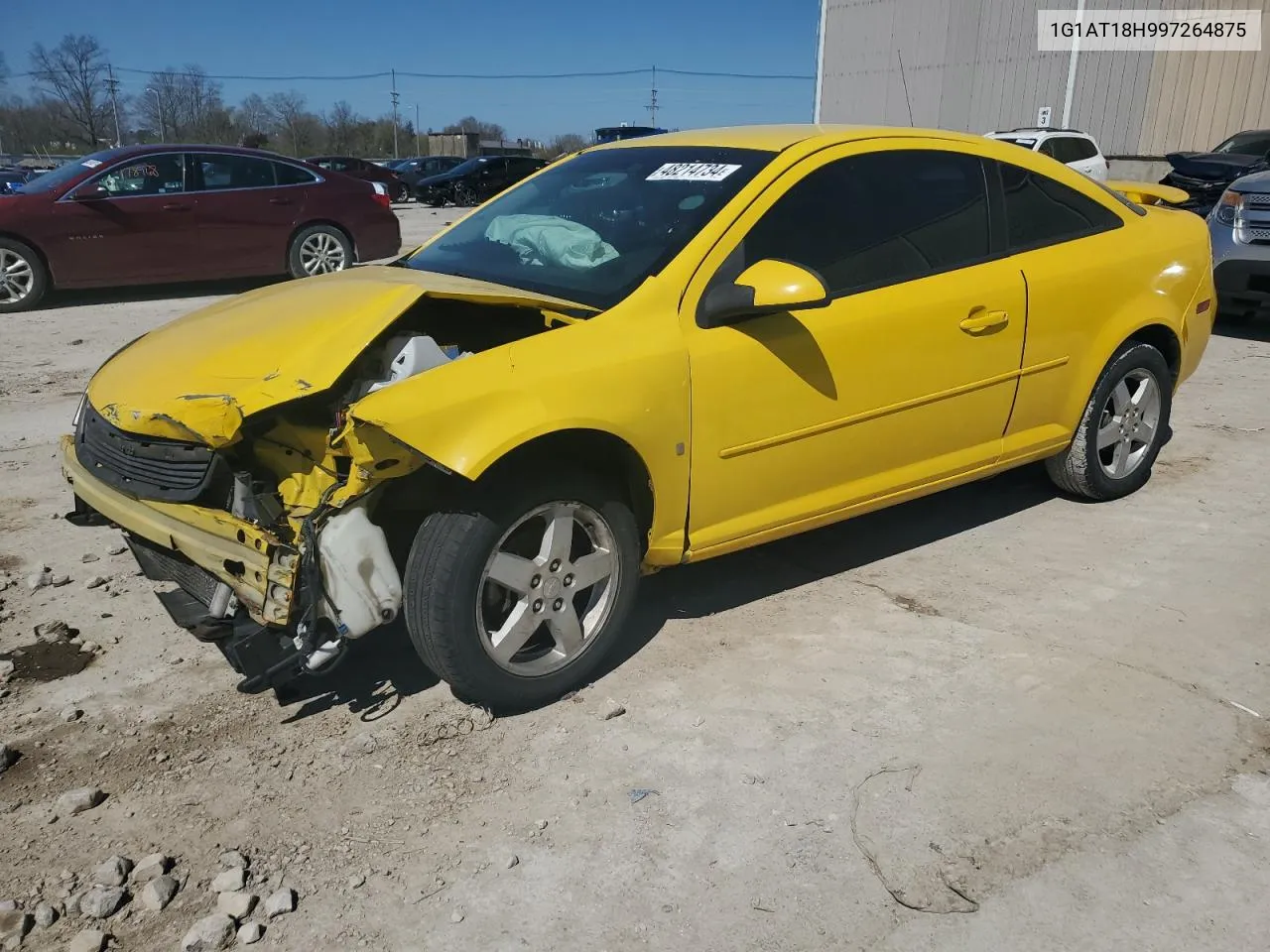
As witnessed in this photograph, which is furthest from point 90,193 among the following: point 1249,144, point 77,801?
point 1249,144

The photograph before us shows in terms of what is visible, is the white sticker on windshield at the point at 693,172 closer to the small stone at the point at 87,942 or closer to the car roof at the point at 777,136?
the car roof at the point at 777,136

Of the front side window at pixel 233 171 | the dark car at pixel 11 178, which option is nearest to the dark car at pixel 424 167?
the dark car at pixel 11 178

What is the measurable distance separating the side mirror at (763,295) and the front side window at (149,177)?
8.61 metres

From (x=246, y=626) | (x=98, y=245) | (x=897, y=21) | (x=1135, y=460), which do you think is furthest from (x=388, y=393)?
(x=897, y=21)

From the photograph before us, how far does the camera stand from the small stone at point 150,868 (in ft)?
7.91

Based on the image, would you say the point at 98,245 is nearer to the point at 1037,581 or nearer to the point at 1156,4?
the point at 1037,581

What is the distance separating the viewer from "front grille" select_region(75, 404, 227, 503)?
2.88 meters

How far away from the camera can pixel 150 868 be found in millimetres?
2436

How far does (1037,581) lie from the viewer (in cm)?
404

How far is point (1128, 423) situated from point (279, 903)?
408cm

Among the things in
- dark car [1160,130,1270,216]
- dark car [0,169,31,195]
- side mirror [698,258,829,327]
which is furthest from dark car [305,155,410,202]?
side mirror [698,258,829,327]

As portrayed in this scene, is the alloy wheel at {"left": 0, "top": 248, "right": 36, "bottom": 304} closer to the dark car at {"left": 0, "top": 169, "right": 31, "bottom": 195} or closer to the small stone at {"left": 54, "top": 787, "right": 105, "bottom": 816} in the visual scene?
the dark car at {"left": 0, "top": 169, "right": 31, "bottom": 195}

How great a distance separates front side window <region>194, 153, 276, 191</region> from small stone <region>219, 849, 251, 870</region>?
9.23 meters

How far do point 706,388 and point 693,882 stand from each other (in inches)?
56.5
